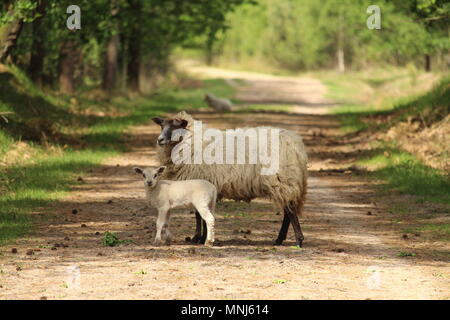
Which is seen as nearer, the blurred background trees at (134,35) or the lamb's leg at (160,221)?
the lamb's leg at (160,221)

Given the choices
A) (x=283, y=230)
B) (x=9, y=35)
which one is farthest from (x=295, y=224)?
(x=9, y=35)

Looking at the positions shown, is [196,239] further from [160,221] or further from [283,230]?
[283,230]

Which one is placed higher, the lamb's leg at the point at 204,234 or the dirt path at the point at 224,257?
the lamb's leg at the point at 204,234

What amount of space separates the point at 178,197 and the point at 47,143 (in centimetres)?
999

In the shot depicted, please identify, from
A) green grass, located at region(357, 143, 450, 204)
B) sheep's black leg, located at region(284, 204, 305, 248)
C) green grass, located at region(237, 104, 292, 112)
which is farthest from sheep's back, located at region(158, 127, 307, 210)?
green grass, located at region(237, 104, 292, 112)

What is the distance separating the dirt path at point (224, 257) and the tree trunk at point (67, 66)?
14.1m

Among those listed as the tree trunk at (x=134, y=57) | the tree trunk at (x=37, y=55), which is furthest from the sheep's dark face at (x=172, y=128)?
the tree trunk at (x=134, y=57)

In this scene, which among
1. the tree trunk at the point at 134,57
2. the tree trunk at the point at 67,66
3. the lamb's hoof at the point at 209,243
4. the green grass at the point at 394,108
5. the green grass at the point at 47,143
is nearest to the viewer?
the lamb's hoof at the point at 209,243

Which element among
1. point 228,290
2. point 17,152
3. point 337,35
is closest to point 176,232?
point 228,290

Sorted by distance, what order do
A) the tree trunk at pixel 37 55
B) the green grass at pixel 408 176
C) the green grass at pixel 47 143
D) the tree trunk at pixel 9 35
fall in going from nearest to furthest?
the green grass at pixel 47 143, the green grass at pixel 408 176, the tree trunk at pixel 9 35, the tree trunk at pixel 37 55

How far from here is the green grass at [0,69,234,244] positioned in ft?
48.3

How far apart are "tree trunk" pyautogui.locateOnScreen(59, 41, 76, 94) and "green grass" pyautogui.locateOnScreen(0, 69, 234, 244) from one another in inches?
41.4

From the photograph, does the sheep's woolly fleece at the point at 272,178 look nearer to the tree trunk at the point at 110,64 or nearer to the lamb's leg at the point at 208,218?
the lamb's leg at the point at 208,218

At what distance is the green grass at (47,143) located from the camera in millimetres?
14736
